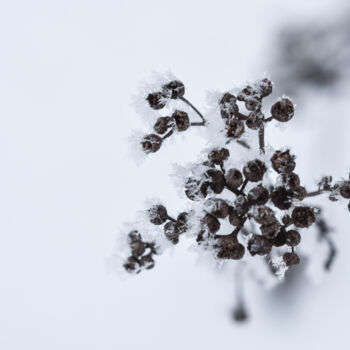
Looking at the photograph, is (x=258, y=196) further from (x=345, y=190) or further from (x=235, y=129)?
(x=345, y=190)

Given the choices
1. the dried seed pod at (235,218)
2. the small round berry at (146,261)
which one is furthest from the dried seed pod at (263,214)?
the small round berry at (146,261)

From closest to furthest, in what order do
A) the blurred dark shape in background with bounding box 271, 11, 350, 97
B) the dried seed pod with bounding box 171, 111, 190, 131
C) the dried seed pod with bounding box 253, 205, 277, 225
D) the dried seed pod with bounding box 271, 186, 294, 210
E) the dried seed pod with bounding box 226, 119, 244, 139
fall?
the dried seed pod with bounding box 253, 205, 277, 225 → the dried seed pod with bounding box 271, 186, 294, 210 → the dried seed pod with bounding box 226, 119, 244, 139 → the dried seed pod with bounding box 171, 111, 190, 131 → the blurred dark shape in background with bounding box 271, 11, 350, 97

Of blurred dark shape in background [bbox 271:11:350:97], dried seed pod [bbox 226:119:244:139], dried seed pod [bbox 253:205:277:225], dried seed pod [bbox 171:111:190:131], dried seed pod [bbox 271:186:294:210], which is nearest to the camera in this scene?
dried seed pod [bbox 253:205:277:225]

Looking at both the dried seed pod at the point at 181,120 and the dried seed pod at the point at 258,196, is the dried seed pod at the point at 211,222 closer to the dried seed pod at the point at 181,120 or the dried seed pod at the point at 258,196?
the dried seed pod at the point at 258,196

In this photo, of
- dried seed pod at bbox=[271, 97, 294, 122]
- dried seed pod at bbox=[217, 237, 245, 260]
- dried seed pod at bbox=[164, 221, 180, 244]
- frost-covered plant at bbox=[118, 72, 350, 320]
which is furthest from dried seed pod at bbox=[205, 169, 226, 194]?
dried seed pod at bbox=[271, 97, 294, 122]

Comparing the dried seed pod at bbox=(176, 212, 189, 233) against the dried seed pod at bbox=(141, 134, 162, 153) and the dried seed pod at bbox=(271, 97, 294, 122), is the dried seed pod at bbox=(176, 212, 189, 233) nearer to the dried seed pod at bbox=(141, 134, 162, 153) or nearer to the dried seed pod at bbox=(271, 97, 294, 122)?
the dried seed pod at bbox=(141, 134, 162, 153)

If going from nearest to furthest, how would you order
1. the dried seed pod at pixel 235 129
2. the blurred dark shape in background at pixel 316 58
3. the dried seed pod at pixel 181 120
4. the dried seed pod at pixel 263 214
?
the dried seed pod at pixel 263 214, the dried seed pod at pixel 235 129, the dried seed pod at pixel 181 120, the blurred dark shape in background at pixel 316 58
